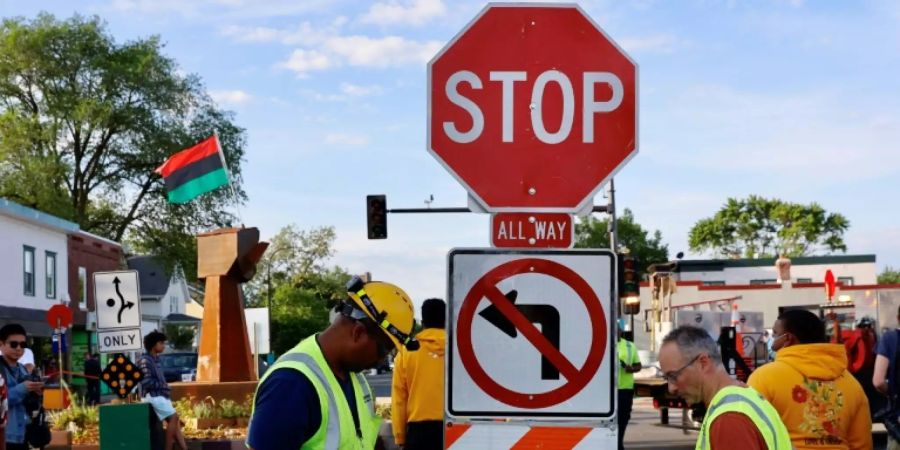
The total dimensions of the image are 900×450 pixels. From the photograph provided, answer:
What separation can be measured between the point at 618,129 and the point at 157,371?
1117 centimetres

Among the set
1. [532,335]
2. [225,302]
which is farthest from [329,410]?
[225,302]

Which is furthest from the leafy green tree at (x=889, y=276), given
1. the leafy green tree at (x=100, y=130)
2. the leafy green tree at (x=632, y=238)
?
the leafy green tree at (x=100, y=130)

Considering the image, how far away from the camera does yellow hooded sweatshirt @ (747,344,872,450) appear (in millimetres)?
6625

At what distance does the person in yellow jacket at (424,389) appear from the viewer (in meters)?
8.98

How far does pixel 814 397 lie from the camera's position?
Answer: 21.8ft

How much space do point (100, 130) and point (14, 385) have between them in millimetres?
41131

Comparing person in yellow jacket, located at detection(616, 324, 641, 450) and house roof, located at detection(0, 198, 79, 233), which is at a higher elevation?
house roof, located at detection(0, 198, 79, 233)

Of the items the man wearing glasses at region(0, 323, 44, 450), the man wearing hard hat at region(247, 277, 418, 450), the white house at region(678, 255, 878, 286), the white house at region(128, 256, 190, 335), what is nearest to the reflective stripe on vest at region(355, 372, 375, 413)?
the man wearing hard hat at region(247, 277, 418, 450)

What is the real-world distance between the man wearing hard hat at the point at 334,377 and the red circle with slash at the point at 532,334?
0.75 m

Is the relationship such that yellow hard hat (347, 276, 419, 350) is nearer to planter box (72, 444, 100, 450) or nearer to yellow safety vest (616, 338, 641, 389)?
yellow safety vest (616, 338, 641, 389)

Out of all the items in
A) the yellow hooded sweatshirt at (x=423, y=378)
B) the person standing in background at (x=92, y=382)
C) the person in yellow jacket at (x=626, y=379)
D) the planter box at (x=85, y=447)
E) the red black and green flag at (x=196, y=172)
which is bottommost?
the person standing in background at (x=92, y=382)

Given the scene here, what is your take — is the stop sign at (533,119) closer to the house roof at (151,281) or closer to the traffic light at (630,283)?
the traffic light at (630,283)

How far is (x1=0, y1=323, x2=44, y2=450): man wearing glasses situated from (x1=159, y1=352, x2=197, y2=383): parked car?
2960 cm

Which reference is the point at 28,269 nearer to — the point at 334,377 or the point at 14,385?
the point at 14,385
